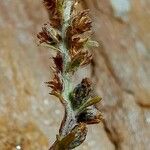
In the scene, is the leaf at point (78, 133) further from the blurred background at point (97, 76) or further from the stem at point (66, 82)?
the blurred background at point (97, 76)

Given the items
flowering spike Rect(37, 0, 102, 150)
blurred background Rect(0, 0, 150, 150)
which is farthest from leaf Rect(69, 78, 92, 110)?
blurred background Rect(0, 0, 150, 150)

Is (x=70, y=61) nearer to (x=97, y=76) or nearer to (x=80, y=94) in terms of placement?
(x=80, y=94)

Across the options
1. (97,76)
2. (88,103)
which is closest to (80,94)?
(88,103)

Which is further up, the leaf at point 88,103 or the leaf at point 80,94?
the leaf at point 80,94

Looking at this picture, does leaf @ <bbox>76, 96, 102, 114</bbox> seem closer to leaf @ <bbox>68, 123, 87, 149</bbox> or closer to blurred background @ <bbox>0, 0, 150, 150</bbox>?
leaf @ <bbox>68, 123, 87, 149</bbox>

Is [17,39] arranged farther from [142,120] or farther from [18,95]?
[142,120]

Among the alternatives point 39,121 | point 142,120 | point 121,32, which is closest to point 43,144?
point 39,121

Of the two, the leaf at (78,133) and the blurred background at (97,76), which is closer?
the leaf at (78,133)

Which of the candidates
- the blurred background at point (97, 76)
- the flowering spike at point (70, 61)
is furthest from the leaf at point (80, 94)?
the blurred background at point (97, 76)
